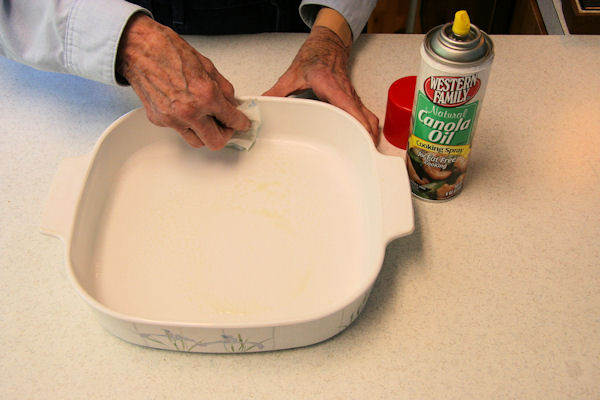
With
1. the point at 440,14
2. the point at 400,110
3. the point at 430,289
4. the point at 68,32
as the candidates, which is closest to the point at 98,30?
the point at 68,32

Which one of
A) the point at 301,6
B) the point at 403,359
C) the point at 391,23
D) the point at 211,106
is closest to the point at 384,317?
the point at 403,359

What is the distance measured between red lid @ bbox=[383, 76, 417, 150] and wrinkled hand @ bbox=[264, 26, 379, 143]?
2cm

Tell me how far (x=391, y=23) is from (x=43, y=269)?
45.4 inches

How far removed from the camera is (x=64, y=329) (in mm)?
652

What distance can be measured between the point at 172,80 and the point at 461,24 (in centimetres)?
35

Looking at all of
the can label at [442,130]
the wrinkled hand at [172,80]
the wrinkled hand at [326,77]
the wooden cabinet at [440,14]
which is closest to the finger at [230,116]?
the wrinkled hand at [172,80]

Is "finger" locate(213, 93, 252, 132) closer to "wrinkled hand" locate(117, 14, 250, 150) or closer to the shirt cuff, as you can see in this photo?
"wrinkled hand" locate(117, 14, 250, 150)

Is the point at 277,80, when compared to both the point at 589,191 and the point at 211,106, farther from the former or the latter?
the point at 589,191

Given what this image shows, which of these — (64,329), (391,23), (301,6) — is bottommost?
(391,23)

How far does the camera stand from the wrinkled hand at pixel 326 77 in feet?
2.72

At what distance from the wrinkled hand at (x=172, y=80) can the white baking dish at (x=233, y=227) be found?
0.07 meters

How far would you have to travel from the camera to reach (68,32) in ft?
2.43

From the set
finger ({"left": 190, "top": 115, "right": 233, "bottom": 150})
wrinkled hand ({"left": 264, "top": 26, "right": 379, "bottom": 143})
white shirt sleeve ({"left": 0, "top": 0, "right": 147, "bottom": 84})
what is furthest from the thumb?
white shirt sleeve ({"left": 0, "top": 0, "right": 147, "bottom": 84})

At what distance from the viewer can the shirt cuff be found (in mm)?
726
